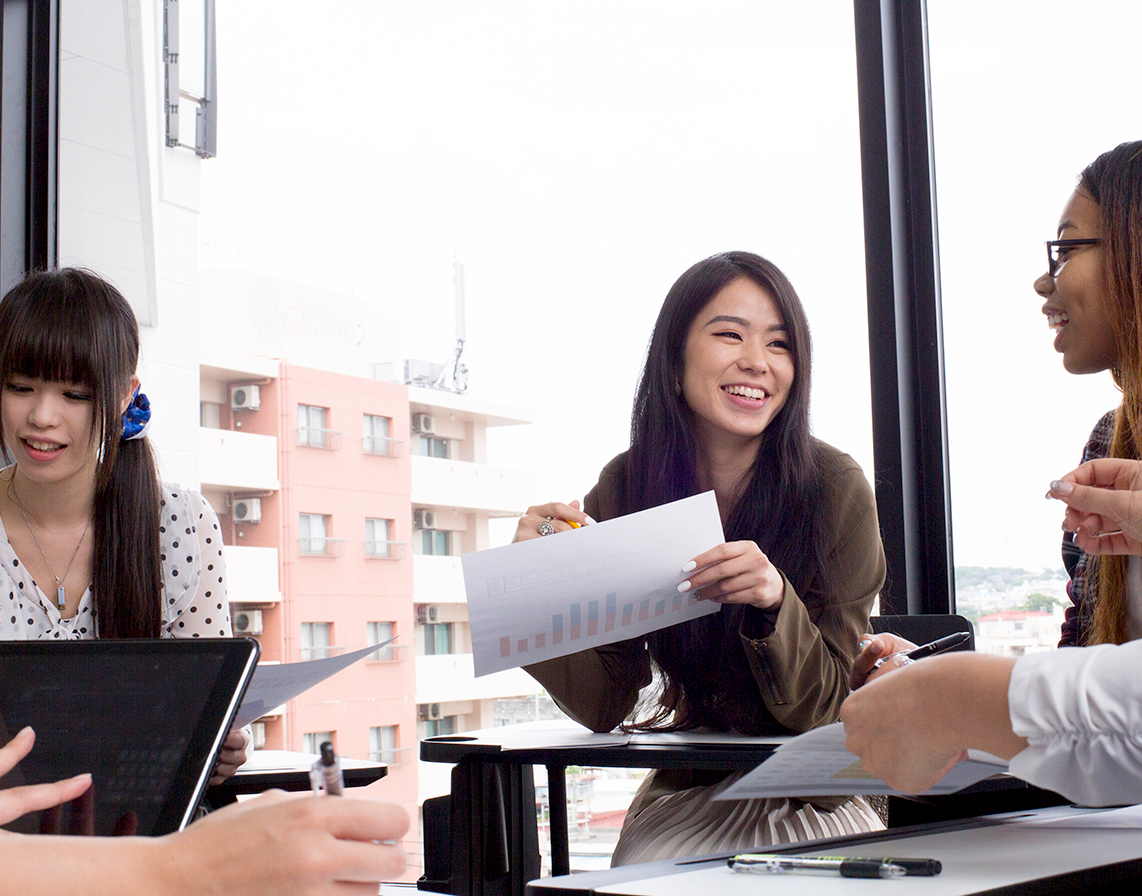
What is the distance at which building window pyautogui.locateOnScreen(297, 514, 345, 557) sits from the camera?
2861 mm

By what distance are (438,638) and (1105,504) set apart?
203 centimetres

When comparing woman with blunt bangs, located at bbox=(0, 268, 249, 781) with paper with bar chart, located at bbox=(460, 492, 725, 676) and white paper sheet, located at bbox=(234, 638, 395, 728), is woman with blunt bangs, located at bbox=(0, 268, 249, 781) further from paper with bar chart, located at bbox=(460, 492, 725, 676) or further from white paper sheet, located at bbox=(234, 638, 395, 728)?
paper with bar chart, located at bbox=(460, 492, 725, 676)

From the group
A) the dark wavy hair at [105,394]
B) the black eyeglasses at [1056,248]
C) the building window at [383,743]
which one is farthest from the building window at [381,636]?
the black eyeglasses at [1056,248]

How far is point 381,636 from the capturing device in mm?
2945

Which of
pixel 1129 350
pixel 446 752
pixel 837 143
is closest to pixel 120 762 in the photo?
pixel 446 752

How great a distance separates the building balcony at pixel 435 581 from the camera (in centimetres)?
288

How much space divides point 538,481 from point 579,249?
2.01 feet

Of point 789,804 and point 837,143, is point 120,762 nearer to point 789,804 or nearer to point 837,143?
point 789,804

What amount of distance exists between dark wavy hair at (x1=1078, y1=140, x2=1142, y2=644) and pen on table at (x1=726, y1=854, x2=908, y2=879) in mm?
743

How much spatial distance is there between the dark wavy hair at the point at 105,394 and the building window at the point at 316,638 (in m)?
1.19

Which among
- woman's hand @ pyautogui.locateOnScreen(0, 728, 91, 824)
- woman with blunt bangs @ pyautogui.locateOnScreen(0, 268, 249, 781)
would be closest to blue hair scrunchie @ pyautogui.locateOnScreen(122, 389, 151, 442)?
woman with blunt bangs @ pyautogui.locateOnScreen(0, 268, 249, 781)

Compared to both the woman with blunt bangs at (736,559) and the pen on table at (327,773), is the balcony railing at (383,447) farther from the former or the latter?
the pen on table at (327,773)

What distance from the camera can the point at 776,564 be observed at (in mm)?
1695

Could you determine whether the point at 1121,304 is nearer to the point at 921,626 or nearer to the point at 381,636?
the point at 921,626
